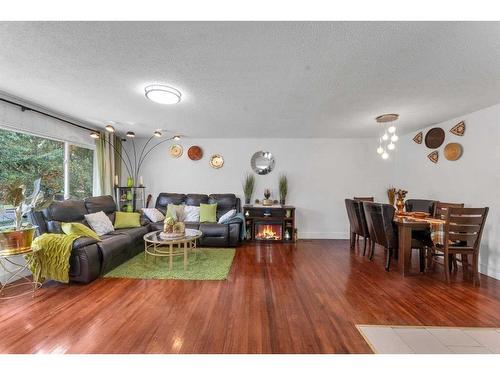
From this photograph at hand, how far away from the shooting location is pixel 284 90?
2457 mm

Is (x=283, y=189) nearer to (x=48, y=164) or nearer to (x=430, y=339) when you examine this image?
(x=430, y=339)

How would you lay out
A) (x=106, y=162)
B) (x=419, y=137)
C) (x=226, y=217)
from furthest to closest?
(x=106, y=162), (x=226, y=217), (x=419, y=137)

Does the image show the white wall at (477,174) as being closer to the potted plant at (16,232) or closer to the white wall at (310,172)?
the white wall at (310,172)

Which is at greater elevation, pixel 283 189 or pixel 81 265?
pixel 283 189

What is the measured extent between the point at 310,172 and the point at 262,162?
3.78ft

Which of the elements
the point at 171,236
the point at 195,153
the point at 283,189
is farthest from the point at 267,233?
the point at 195,153

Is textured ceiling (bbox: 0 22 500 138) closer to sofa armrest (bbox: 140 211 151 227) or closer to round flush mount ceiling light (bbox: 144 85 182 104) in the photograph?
round flush mount ceiling light (bbox: 144 85 182 104)

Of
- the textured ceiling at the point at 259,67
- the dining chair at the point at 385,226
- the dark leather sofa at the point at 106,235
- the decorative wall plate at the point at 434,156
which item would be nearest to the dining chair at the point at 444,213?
the dining chair at the point at 385,226

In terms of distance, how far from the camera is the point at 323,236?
5066mm

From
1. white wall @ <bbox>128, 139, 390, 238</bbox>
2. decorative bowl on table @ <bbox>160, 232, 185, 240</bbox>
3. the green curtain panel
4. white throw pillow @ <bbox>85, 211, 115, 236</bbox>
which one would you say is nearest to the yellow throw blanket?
white throw pillow @ <bbox>85, 211, 115, 236</bbox>

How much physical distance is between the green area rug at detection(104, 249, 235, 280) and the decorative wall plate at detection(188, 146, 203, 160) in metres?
2.35

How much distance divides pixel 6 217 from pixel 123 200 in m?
1.88

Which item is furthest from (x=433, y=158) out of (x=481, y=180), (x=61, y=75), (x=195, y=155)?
(x=61, y=75)
